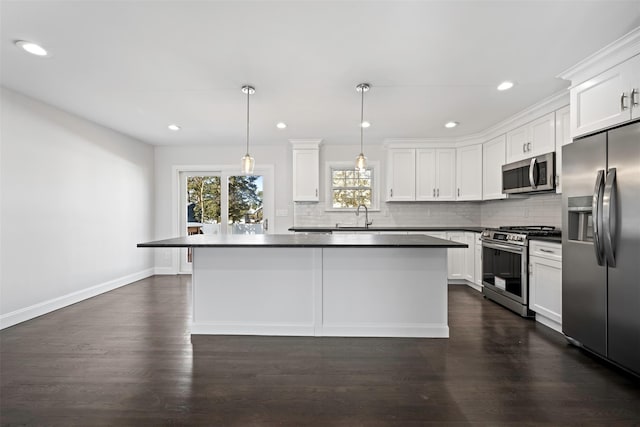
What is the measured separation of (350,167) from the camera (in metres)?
5.77

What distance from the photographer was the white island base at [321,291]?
2969 mm

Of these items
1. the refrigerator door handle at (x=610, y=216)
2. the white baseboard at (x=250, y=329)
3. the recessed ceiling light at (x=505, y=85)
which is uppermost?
the recessed ceiling light at (x=505, y=85)

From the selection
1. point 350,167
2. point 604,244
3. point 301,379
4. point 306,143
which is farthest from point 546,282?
point 306,143

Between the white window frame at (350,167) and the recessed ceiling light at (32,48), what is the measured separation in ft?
13.2

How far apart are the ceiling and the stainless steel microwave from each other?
68 centimetres

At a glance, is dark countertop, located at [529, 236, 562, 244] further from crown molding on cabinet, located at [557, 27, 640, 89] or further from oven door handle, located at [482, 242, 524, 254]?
crown molding on cabinet, located at [557, 27, 640, 89]

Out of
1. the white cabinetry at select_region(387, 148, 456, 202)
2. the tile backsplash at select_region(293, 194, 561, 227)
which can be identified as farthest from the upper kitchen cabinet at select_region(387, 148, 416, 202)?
the tile backsplash at select_region(293, 194, 561, 227)

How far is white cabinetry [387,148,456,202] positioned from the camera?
5301mm

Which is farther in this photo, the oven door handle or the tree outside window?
the tree outside window

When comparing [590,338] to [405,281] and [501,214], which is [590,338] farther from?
[501,214]

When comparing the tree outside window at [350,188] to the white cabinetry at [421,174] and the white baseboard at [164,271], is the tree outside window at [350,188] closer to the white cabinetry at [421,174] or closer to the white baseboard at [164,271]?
the white cabinetry at [421,174]

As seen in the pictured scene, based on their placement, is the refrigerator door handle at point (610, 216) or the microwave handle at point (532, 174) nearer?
the refrigerator door handle at point (610, 216)

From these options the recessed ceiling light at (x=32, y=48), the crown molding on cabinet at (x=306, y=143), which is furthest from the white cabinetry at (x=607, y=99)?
the recessed ceiling light at (x=32, y=48)

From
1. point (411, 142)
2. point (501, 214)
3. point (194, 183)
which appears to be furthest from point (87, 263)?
point (501, 214)
